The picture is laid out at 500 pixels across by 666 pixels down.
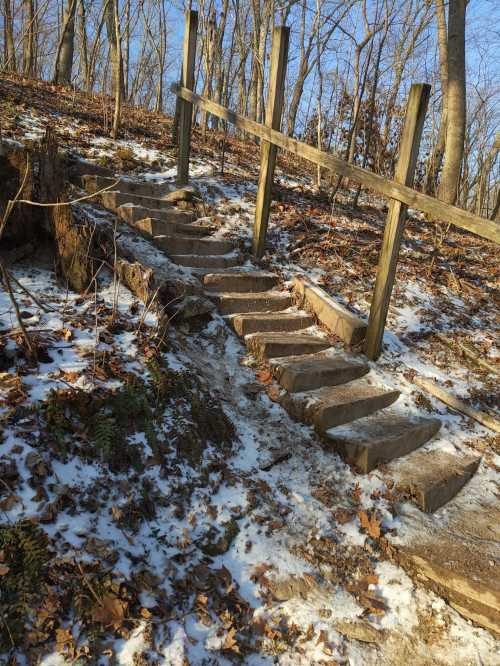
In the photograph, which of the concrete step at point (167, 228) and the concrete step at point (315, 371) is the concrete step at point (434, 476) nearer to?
the concrete step at point (315, 371)

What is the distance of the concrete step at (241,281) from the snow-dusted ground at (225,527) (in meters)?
1.33

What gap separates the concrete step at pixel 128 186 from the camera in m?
6.19

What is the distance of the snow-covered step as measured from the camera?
6.19 meters

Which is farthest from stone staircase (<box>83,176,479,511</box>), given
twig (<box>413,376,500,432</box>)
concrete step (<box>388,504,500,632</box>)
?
twig (<box>413,376,500,432</box>)

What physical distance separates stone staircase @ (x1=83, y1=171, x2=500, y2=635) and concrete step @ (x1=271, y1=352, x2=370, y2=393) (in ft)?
0.04

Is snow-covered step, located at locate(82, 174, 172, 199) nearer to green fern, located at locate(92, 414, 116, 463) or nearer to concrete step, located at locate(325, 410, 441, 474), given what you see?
green fern, located at locate(92, 414, 116, 463)

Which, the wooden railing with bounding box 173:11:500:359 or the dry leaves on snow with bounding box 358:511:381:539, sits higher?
the wooden railing with bounding box 173:11:500:359

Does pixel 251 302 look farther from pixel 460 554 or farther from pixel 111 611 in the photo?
pixel 111 611

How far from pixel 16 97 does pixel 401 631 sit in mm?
10180

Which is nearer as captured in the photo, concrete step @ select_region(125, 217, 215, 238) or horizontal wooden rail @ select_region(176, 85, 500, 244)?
horizontal wooden rail @ select_region(176, 85, 500, 244)

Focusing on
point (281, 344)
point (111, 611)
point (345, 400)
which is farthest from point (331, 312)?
point (111, 611)

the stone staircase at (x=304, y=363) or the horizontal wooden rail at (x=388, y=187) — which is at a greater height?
the horizontal wooden rail at (x=388, y=187)

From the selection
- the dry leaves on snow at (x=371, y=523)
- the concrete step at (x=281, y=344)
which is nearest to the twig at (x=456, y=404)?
the concrete step at (x=281, y=344)

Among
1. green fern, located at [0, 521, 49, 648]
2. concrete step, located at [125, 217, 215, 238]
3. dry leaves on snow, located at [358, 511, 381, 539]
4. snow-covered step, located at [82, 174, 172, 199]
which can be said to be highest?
snow-covered step, located at [82, 174, 172, 199]
